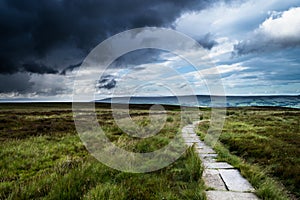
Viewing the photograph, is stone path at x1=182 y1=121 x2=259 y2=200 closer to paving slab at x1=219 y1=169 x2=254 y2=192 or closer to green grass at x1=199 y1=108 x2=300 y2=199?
paving slab at x1=219 y1=169 x2=254 y2=192

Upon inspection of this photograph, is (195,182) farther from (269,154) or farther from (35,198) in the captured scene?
(269,154)

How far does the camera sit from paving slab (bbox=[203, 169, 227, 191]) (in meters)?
4.94

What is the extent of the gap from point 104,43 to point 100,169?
143 inches

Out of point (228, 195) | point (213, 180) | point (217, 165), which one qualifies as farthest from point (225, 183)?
point (217, 165)

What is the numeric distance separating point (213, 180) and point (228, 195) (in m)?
0.86

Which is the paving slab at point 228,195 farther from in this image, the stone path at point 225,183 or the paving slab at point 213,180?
the paving slab at point 213,180

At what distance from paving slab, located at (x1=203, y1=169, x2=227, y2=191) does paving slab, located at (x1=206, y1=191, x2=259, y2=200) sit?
10.1 inches

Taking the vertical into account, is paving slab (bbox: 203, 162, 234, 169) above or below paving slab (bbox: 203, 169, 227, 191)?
below

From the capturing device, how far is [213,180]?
5.31 metres

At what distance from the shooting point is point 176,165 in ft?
20.8

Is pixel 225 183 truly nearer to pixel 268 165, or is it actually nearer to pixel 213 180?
pixel 213 180

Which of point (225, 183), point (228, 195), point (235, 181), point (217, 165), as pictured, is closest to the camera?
point (228, 195)

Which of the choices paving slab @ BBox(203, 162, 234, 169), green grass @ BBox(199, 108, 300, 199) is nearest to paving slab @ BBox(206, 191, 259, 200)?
green grass @ BBox(199, 108, 300, 199)

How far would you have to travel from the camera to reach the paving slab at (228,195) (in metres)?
4.31
